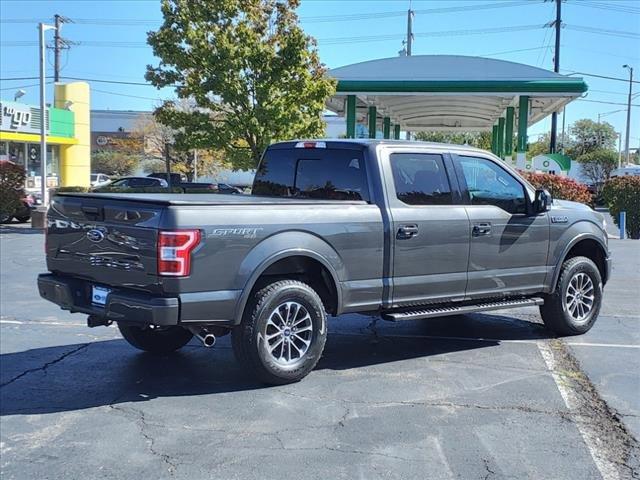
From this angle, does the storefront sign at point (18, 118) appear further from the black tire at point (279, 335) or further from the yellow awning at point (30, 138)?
the black tire at point (279, 335)

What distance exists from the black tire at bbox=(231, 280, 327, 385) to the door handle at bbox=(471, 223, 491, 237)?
5.96ft

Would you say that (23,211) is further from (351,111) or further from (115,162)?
(115,162)

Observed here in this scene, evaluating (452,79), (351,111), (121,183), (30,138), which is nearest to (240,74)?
(351,111)

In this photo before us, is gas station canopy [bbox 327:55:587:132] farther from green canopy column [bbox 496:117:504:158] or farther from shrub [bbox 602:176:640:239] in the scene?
green canopy column [bbox 496:117:504:158]

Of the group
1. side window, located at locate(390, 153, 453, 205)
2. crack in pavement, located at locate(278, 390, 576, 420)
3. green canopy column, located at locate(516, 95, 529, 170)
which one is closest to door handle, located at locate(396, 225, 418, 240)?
side window, located at locate(390, 153, 453, 205)

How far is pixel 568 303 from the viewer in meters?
7.57

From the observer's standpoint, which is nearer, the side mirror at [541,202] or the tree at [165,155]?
the side mirror at [541,202]

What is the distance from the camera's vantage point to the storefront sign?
31.8 m

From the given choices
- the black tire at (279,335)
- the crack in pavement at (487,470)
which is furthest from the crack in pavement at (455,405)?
the crack in pavement at (487,470)

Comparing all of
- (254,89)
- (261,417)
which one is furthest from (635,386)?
(254,89)

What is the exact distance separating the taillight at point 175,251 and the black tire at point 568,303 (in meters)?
4.30

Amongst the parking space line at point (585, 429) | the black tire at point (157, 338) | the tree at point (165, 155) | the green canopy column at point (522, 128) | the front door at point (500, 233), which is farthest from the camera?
the tree at point (165, 155)

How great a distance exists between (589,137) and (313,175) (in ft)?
246

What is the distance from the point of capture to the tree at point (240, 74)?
763 inches
